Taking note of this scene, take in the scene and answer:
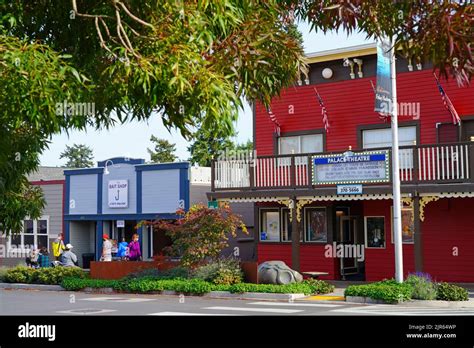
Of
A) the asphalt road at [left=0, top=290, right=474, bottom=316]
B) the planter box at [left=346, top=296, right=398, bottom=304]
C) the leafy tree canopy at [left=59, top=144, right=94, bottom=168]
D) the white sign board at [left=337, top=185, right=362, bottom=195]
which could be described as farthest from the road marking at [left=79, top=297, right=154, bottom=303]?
the leafy tree canopy at [left=59, top=144, right=94, bottom=168]

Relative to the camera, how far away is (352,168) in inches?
1008

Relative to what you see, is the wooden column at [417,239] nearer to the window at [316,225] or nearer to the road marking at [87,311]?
the window at [316,225]

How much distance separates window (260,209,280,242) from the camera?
29.6 meters

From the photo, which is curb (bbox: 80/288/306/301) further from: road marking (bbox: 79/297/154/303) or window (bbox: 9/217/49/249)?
window (bbox: 9/217/49/249)

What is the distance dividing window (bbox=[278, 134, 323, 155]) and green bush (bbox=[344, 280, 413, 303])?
30.2ft

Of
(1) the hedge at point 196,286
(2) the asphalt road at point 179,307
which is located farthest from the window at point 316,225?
(2) the asphalt road at point 179,307

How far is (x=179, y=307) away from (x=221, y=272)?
443 centimetres

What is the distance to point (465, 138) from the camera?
24969 millimetres

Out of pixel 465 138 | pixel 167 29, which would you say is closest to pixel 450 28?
pixel 167 29

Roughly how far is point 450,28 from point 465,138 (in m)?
19.9

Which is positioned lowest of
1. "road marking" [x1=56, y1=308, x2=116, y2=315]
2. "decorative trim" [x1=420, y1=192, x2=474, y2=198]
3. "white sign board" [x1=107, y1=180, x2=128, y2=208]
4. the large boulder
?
"road marking" [x1=56, y1=308, x2=116, y2=315]

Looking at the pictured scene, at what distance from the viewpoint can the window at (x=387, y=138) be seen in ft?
85.7

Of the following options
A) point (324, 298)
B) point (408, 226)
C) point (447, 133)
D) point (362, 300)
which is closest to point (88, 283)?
point (324, 298)
